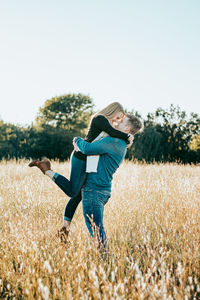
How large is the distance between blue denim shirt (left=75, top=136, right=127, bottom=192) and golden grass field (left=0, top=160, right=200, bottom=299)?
1.50 feet

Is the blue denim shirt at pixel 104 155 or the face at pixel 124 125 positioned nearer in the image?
the blue denim shirt at pixel 104 155

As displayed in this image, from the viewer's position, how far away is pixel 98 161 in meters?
2.66

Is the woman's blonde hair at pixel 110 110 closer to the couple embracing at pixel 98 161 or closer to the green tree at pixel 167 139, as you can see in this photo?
the couple embracing at pixel 98 161

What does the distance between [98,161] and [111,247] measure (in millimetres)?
1032

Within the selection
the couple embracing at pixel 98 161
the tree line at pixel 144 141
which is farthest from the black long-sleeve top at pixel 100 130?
the tree line at pixel 144 141

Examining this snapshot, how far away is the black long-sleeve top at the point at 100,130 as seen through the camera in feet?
8.57

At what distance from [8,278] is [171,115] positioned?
17597mm

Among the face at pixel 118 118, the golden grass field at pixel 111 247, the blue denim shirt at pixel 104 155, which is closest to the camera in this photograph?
the golden grass field at pixel 111 247

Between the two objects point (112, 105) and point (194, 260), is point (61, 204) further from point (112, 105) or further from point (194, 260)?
point (194, 260)

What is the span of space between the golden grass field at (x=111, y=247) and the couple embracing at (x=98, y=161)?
231 mm

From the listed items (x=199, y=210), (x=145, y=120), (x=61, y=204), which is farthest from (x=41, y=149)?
(x=199, y=210)

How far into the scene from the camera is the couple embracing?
2604 mm

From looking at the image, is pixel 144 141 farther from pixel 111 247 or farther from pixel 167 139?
pixel 111 247

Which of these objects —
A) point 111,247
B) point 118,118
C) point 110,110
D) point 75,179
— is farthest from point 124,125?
point 111,247
